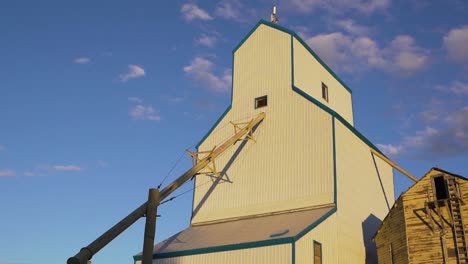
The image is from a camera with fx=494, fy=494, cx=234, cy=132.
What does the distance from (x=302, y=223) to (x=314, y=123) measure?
7.94m

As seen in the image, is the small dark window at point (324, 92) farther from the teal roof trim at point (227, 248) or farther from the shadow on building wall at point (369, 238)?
the teal roof trim at point (227, 248)

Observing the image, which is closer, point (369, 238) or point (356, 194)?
point (356, 194)

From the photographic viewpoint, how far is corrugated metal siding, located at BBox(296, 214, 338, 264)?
83.9 feet

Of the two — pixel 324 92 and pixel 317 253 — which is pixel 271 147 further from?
pixel 317 253

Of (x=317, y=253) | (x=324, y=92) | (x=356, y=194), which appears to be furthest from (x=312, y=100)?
(x=317, y=253)

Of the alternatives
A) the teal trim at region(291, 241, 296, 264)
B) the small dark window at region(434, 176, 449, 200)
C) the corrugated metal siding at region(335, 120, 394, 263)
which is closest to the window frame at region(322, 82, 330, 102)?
the corrugated metal siding at region(335, 120, 394, 263)

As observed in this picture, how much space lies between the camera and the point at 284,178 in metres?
32.7

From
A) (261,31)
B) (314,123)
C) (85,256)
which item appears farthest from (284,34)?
(85,256)

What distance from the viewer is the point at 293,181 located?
105 ft

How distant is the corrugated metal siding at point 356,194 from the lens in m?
30.5

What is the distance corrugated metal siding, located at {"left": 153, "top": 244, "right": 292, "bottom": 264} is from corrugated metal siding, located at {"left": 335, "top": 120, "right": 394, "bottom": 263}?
5491mm

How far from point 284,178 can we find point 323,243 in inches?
241

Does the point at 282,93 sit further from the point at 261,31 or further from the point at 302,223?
the point at 302,223

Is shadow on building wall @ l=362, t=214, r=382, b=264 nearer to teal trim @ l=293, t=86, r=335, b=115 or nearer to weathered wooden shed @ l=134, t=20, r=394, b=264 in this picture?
weathered wooden shed @ l=134, t=20, r=394, b=264
